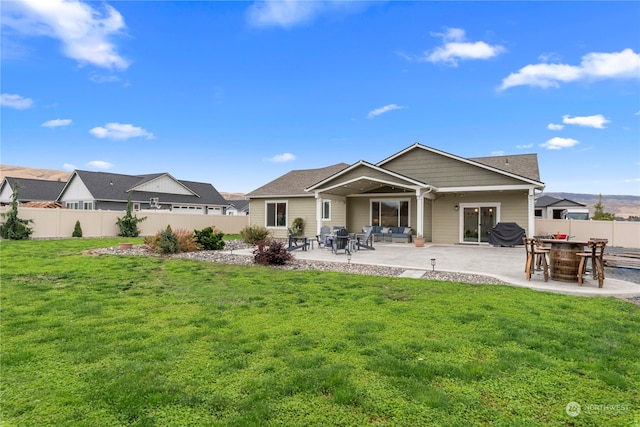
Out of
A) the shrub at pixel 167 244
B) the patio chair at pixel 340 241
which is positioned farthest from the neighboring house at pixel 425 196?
the shrub at pixel 167 244

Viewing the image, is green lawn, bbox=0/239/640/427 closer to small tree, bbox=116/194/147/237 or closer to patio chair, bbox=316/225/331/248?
patio chair, bbox=316/225/331/248

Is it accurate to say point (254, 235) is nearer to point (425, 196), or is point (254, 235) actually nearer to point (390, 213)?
point (390, 213)

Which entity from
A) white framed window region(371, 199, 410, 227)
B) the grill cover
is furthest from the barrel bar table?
white framed window region(371, 199, 410, 227)

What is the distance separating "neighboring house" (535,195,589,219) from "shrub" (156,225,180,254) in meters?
29.1

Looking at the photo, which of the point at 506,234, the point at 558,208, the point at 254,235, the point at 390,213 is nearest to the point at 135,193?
the point at 254,235

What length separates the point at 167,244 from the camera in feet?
39.1

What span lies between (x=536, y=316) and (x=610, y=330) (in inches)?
32.1

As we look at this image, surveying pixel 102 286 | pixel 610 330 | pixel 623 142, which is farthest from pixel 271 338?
pixel 623 142

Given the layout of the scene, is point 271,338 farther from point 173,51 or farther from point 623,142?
point 623,142

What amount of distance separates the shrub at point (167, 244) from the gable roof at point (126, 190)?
17270 millimetres

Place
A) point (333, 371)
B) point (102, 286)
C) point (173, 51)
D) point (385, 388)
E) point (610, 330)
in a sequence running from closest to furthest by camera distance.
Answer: point (385, 388), point (333, 371), point (610, 330), point (102, 286), point (173, 51)

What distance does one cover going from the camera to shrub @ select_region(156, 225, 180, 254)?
39.1ft

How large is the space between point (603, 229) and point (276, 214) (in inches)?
713

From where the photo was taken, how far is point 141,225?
71.5 ft
